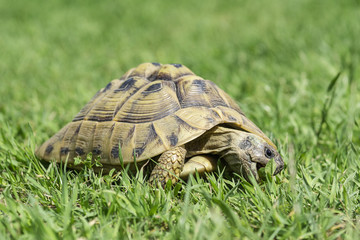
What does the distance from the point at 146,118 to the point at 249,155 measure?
747 mm

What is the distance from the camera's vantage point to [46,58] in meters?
7.33

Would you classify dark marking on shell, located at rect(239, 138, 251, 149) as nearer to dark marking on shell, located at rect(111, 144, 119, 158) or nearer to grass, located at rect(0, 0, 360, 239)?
grass, located at rect(0, 0, 360, 239)

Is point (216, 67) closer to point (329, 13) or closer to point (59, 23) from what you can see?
point (329, 13)

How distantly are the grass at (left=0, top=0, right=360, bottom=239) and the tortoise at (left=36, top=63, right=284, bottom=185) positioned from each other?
14 centimetres

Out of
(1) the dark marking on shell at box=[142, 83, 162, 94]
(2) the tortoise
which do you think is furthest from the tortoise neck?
(1) the dark marking on shell at box=[142, 83, 162, 94]

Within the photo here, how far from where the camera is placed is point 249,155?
2.52 meters

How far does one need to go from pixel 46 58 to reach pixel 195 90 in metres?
5.34

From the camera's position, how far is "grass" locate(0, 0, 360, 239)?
2.02 meters

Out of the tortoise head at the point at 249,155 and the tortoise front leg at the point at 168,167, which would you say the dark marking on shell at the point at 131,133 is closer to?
the tortoise front leg at the point at 168,167

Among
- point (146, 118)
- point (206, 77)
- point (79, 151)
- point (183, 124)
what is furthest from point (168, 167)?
point (206, 77)

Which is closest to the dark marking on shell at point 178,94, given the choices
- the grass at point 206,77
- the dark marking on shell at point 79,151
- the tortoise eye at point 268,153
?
the grass at point 206,77

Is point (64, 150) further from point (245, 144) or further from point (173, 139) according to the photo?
point (245, 144)

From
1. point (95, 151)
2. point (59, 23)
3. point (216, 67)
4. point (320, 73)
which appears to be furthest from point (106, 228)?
point (59, 23)

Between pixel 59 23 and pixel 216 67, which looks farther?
pixel 59 23
